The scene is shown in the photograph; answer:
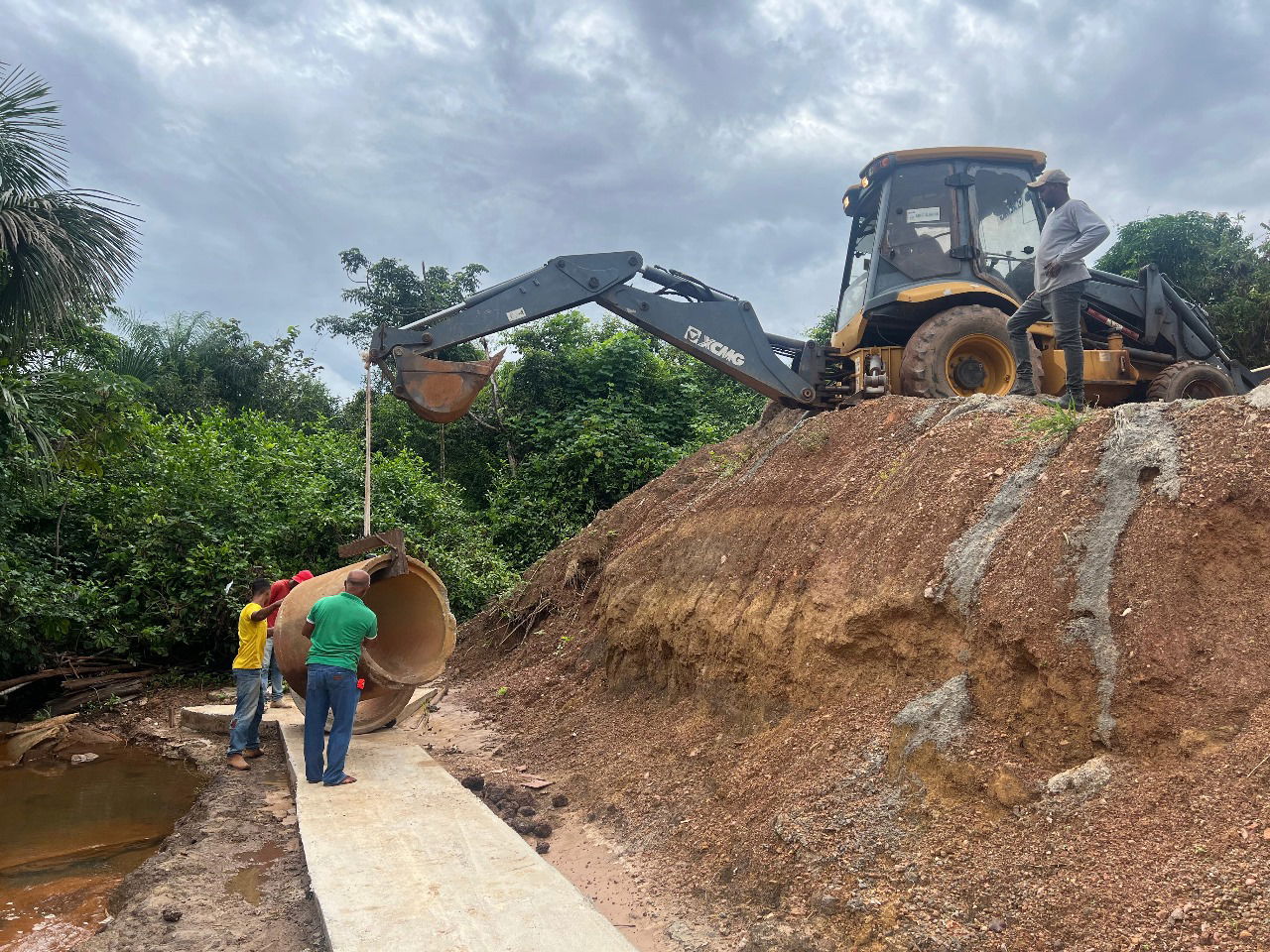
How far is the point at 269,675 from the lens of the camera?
9906mm

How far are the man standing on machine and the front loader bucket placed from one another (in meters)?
→ 4.78

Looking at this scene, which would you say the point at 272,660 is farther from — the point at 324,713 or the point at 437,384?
the point at 437,384

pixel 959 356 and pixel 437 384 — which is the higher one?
pixel 959 356

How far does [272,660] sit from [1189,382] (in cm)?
1020

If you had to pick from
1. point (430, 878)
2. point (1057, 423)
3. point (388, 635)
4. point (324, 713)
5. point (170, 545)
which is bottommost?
point (430, 878)

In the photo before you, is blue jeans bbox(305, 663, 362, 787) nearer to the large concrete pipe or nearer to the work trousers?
the large concrete pipe

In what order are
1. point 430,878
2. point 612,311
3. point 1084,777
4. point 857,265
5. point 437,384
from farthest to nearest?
point 857,265 < point 612,311 < point 437,384 < point 430,878 < point 1084,777

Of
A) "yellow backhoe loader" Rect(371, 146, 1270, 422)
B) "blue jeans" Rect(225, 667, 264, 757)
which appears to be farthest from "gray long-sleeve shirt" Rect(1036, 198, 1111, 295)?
"blue jeans" Rect(225, 667, 264, 757)

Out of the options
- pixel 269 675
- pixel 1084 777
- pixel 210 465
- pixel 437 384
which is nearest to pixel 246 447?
pixel 210 465

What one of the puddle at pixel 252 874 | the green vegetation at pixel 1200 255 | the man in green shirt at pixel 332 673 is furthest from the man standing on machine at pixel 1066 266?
the green vegetation at pixel 1200 255

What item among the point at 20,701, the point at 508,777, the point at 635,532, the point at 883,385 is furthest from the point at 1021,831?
the point at 20,701

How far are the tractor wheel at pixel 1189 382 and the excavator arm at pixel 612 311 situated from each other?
3.30 meters

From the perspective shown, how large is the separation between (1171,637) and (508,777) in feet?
16.4

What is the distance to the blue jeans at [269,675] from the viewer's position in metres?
8.34
